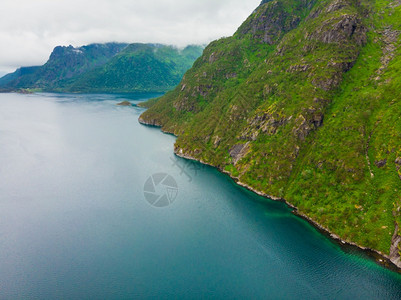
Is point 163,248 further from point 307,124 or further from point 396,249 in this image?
point 307,124

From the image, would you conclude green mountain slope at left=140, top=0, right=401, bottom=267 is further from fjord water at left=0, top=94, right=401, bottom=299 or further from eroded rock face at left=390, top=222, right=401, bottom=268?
fjord water at left=0, top=94, right=401, bottom=299

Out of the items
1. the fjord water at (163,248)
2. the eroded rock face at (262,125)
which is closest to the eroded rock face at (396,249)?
the fjord water at (163,248)

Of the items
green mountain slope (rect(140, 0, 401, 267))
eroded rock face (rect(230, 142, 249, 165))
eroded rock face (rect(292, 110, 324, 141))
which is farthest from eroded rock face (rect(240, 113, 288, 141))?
eroded rock face (rect(292, 110, 324, 141))

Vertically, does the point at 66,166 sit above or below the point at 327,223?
above

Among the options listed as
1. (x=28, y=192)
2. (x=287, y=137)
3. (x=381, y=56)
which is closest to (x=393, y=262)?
(x=287, y=137)

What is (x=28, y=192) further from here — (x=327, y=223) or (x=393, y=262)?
(x=393, y=262)

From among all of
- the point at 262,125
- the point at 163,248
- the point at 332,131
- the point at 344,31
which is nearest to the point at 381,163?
the point at 332,131

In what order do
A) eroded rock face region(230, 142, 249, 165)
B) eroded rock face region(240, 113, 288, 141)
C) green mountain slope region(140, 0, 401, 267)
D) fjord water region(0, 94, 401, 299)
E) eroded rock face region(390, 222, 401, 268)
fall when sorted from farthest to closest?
eroded rock face region(230, 142, 249, 165) → eroded rock face region(240, 113, 288, 141) → green mountain slope region(140, 0, 401, 267) → eroded rock face region(390, 222, 401, 268) → fjord water region(0, 94, 401, 299)
